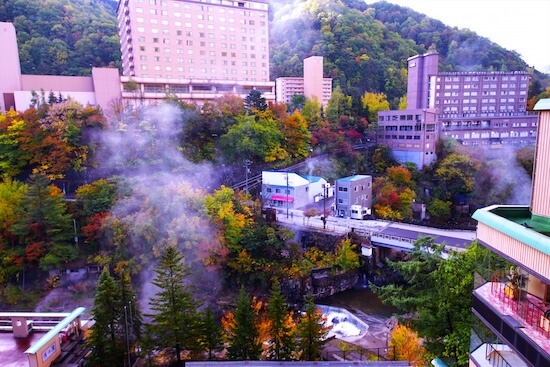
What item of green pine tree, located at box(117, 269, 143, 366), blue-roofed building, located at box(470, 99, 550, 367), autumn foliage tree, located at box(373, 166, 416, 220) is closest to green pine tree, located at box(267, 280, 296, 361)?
green pine tree, located at box(117, 269, 143, 366)

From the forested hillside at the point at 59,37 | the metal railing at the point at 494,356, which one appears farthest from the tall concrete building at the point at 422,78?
the metal railing at the point at 494,356

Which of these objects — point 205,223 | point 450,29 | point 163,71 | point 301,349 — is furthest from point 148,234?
point 450,29

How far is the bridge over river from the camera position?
2052 cm

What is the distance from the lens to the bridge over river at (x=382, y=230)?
20.5 m

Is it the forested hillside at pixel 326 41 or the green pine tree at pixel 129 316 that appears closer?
the green pine tree at pixel 129 316

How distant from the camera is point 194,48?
115ft

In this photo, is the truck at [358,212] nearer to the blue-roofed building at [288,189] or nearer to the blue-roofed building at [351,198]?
the blue-roofed building at [351,198]

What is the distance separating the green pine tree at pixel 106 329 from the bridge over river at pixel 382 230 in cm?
1207

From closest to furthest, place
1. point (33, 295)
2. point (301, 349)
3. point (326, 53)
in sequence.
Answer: point (301, 349)
point (33, 295)
point (326, 53)

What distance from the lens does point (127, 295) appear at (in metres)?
12.9

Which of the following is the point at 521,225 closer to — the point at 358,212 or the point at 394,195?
the point at 358,212

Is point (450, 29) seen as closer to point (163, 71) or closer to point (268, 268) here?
point (163, 71)

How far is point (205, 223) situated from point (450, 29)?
5880cm

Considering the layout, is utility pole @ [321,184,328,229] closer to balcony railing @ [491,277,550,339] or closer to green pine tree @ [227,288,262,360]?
green pine tree @ [227,288,262,360]
